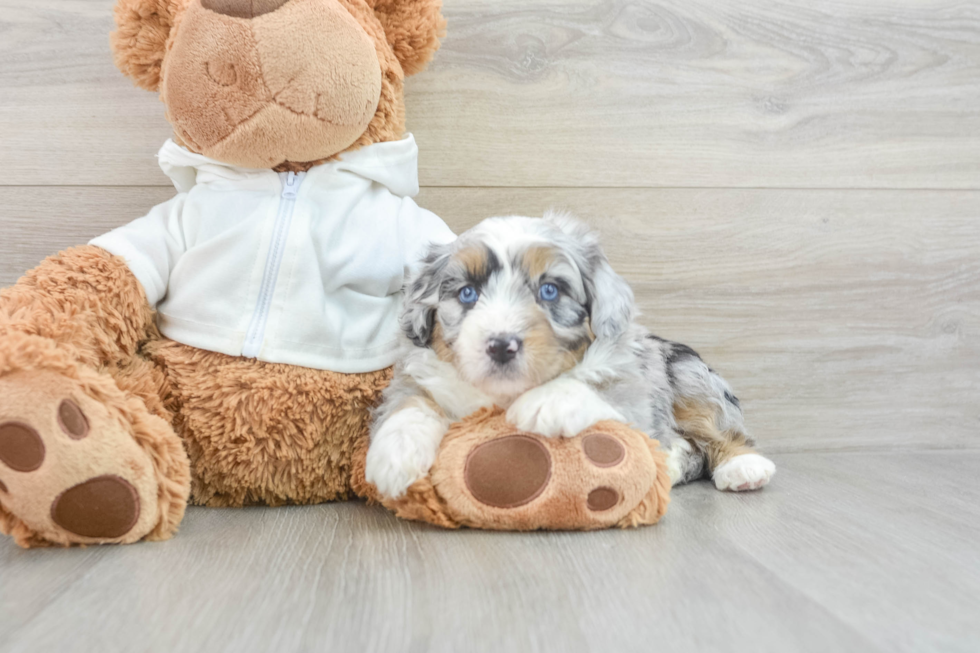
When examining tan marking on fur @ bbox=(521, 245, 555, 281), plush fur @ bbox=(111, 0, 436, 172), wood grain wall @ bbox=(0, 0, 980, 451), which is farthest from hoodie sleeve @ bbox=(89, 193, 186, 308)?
tan marking on fur @ bbox=(521, 245, 555, 281)

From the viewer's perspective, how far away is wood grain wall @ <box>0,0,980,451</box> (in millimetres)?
1772

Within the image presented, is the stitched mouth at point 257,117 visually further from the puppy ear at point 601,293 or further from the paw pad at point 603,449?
the paw pad at point 603,449

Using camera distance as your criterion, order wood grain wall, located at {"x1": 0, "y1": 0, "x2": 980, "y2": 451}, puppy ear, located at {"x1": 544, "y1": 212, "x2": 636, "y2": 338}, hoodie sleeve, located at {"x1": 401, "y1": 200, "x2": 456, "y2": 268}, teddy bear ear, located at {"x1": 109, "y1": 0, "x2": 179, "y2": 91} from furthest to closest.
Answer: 1. wood grain wall, located at {"x1": 0, "y1": 0, "x2": 980, "y2": 451}
2. hoodie sleeve, located at {"x1": 401, "y1": 200, "x2": 456, "y2": 268}
3. teddy bear ear, located at {"x1": 109, "y1": 0, "x2": 179, "y2": 91}
4. puppy ear, located at {"x1": 544, "y1": 212, "x2": 636, "y2": 338}

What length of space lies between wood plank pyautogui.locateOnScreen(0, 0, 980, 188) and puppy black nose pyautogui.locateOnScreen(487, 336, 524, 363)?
81cm

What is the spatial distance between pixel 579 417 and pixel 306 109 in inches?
29.4

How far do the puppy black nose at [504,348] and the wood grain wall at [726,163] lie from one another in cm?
77

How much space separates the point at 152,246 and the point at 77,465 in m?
0.49

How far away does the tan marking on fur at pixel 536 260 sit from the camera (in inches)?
50.3

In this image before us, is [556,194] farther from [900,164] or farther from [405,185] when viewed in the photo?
[900,164]

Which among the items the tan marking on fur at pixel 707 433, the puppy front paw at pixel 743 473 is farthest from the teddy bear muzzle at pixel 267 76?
the puppy front paw at pixel 743 473

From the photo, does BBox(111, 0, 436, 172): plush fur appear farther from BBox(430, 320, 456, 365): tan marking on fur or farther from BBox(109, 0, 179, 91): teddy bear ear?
BBox(430, 320, 456, 365): tan marking on fur

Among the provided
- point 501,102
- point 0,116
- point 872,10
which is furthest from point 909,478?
point 0,116

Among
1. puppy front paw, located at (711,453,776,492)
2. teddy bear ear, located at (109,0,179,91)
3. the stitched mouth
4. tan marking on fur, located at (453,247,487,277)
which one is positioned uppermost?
teddy bear ear, located at (109,0,179,91)

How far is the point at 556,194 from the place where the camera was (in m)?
1.93
